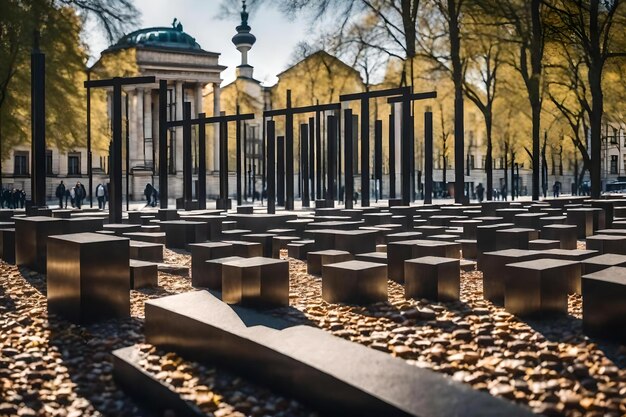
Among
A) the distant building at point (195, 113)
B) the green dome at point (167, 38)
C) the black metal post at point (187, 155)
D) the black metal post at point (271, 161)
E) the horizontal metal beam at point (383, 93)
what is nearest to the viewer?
the horizontal metal beam at point (383, 93)

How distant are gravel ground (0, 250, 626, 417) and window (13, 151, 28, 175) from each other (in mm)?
54175

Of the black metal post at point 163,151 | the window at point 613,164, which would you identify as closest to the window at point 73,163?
the black metal post at point 163,151

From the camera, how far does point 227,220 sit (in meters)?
15.0

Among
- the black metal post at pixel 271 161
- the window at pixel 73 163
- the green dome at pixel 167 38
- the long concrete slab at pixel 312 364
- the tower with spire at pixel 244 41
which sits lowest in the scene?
the long concrete slab at pixel 312 364

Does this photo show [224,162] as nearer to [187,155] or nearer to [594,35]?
[187,155]

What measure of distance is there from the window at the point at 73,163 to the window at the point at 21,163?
19.2 feet

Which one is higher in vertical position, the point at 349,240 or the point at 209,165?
the point at 209,165

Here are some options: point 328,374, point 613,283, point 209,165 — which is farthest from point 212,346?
point 209,165

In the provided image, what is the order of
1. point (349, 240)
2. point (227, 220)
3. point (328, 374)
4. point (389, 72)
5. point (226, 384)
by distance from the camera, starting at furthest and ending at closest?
1. point (389, 72)
2. point (227, 220)
3. point (349, 240)
4. point (226, 384)
5. point (328, 374)

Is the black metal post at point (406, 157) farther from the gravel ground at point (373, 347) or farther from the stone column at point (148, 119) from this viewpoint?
the stone column at point (148, 119)

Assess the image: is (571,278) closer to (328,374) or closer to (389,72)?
(328,374)

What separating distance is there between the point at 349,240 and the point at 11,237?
550cm

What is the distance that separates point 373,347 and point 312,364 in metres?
1.35

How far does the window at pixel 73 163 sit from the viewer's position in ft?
205
